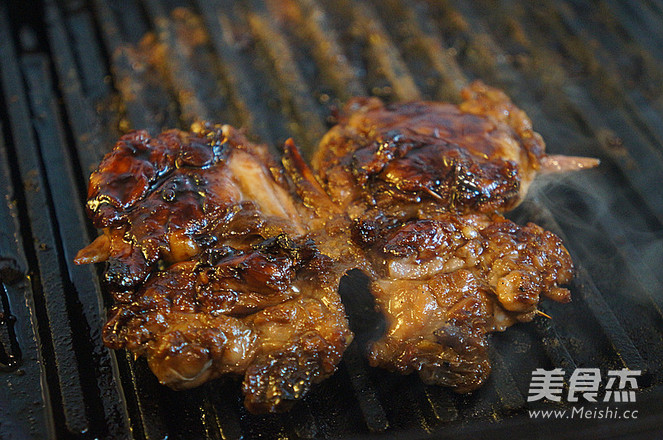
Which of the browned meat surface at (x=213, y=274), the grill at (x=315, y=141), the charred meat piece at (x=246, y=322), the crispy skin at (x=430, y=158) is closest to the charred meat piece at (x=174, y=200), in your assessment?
the browned meat surface at (x=213, y=274)

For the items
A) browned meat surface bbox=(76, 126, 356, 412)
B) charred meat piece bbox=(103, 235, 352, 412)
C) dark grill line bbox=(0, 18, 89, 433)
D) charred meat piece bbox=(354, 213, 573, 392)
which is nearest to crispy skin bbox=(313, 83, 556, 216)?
charred meat piece bbox=(354, 213, 573, 392)

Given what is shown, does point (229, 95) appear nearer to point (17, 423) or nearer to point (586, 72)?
point (17, 423)

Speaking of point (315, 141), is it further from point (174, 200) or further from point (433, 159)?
point (174, 200)

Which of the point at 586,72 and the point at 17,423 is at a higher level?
the point at 586,72

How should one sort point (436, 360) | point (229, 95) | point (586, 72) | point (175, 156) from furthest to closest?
point (586, 72)
point (229, 95)
point (175, 156)
point (436, 360)

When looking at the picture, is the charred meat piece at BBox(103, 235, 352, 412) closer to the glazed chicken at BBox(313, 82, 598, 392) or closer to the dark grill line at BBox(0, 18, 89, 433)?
the glazed chicken at BBox(313, 82, 598, 392)

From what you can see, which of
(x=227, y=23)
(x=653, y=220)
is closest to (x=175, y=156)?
(x=227, y=23)

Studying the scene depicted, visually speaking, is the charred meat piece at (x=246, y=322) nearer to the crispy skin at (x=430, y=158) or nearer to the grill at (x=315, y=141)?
the grill at (x=315, y=141)
